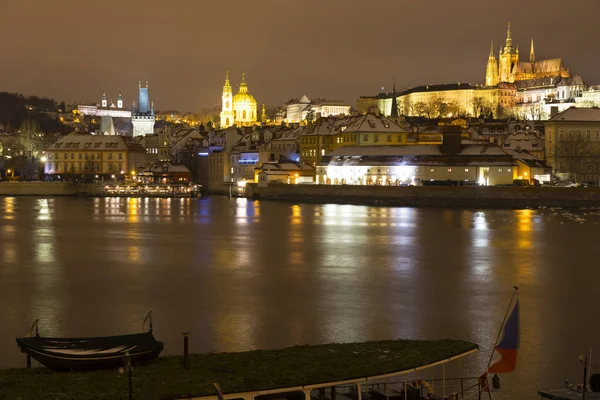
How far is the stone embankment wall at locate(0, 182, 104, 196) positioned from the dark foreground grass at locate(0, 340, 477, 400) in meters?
61.2

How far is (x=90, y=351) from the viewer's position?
24.6 feet

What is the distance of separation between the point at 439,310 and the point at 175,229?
62.0ft

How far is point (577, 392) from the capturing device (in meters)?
7.73

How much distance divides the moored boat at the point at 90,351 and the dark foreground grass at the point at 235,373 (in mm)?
125

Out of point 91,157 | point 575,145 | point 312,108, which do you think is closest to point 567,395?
point 575,145

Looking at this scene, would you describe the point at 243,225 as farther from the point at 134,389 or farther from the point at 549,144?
the point at 549,144

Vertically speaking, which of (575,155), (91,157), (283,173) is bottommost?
(283,173)

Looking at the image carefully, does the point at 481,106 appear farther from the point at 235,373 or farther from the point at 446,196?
the point at 235,373

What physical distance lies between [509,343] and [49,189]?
63851mm

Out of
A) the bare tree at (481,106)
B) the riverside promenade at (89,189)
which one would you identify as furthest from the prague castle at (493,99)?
the riverside promenade at (89,189)

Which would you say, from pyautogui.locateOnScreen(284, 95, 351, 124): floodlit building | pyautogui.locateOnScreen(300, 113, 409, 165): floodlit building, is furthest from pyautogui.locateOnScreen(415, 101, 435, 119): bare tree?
pyautogui.locateOnScreen(300, 113, 409, 165): floodlit building

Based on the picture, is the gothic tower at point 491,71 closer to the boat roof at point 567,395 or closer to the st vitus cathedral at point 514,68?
the st vitus cathedral at point 514,68

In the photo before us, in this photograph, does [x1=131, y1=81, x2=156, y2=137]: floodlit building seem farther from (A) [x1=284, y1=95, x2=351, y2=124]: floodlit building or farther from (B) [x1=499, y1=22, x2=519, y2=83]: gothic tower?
(B) [x1=499, y1=22, x2=519, y2=83]: gothic tower

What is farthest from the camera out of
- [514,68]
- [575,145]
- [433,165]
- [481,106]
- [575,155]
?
[514,68]
